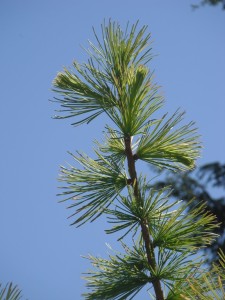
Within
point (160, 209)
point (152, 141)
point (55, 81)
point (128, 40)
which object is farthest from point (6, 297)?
point (128, 40)

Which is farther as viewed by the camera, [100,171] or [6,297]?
[100,171]

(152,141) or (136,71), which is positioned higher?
(136,71)

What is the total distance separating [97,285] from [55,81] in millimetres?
1017

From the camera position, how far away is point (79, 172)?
2.18 meters

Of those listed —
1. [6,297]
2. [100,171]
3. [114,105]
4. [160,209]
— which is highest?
[114,105]

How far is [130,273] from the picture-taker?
1.96m

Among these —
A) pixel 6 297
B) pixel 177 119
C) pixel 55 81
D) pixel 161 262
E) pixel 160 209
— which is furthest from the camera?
pixel 55 81

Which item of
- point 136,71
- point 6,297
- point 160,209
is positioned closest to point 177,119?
point 136,71

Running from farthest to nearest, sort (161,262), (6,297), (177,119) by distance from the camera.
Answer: (177,119), (161,262), (6,297)

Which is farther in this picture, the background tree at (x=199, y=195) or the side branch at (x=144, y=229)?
the background tree at (x=199, y=195)

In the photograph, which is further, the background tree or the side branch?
the background tree

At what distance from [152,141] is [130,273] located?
2.05 ft

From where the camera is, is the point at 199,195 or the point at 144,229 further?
the point at 199,195

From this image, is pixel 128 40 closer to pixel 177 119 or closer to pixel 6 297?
pixel 177 119
